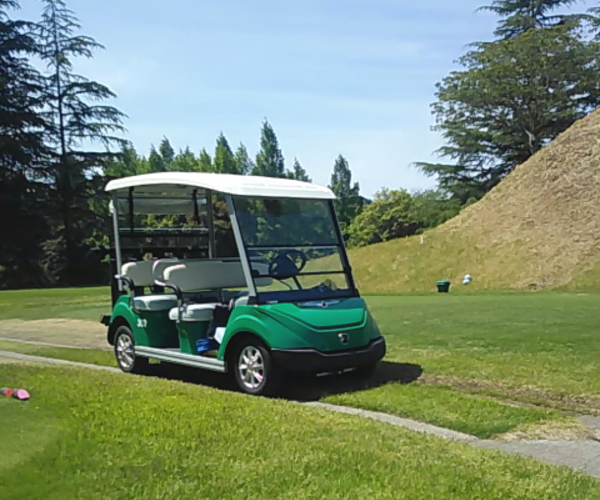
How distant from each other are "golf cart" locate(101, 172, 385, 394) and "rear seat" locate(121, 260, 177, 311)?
13mm

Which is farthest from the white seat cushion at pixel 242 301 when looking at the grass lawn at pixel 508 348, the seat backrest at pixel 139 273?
the grass lawn at pixel 508 348

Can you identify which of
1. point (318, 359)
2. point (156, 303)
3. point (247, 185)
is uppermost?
point (247, 185)

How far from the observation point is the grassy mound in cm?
2850

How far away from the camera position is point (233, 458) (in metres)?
4.75

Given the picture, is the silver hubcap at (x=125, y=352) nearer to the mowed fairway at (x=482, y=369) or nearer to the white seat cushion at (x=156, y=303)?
the white seat cushion at (x=156, y=303)

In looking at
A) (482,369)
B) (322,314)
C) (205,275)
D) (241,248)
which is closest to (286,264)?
(241,248)

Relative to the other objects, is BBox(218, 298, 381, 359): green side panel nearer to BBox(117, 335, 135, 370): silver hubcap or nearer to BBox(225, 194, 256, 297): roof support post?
BBox(225, 194, 256, 297): roof support post

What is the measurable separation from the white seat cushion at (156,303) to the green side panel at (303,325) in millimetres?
1336

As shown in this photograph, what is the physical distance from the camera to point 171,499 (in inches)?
160

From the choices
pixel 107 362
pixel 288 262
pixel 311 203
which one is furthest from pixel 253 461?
pixel 107 362

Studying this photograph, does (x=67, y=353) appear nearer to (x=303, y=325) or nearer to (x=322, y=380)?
(x=322, y=380)

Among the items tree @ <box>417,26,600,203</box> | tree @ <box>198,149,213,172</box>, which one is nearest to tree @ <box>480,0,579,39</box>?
tree @ <box>417,26,600,203</box>

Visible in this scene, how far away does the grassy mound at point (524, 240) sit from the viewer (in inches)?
1122

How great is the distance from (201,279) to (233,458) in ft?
14.6
